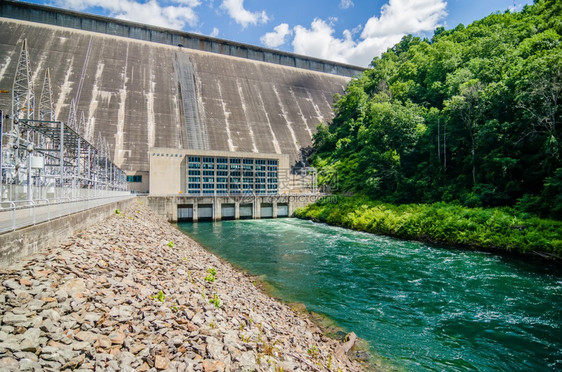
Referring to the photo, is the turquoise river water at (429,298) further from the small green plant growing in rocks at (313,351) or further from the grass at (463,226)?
the small green plant growing in rocks at (313,351)

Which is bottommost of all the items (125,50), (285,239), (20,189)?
(285,239)

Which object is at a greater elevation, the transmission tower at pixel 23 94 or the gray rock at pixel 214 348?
the transmission tower at pixel 23 94

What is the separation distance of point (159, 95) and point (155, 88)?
7.01ft

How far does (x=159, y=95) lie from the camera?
Answer: 5897 cm

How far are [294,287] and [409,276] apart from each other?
5.60 m

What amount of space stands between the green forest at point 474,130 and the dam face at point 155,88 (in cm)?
1716

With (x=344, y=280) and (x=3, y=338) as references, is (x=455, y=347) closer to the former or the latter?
(x=344, y=280)

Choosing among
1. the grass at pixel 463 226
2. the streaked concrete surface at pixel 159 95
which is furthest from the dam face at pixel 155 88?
the grass at pixel 463 226

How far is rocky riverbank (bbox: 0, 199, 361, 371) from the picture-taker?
15.1 ft

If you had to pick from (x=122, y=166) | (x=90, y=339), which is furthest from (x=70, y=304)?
(x=122, y=166)

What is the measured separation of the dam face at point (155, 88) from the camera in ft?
172

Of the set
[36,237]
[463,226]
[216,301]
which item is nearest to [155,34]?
[463,226]

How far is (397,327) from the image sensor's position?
970cm

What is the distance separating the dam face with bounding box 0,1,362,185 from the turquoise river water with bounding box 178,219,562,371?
37182 millimetres
